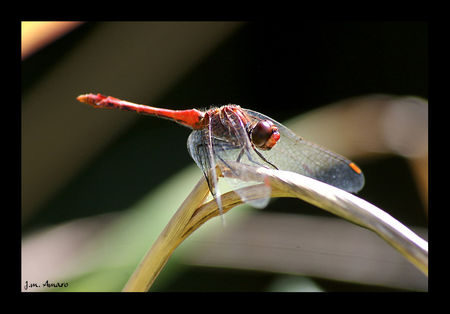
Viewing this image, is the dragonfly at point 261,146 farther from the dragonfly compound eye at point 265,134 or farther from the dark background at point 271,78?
the dark background at point 271,78

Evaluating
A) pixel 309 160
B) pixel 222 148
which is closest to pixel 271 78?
pixel 309 160

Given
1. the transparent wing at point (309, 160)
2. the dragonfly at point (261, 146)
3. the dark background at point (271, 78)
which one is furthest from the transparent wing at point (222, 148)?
the dark background at point (271, 78)

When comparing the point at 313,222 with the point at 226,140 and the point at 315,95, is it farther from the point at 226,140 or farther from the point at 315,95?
the point at 315,95

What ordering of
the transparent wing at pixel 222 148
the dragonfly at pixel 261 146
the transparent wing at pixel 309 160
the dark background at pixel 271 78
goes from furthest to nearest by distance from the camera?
the dark background at pixel 271 78 → the transparent wing at pixel 309 160 → the dragonfly at pixel 261 146 → the transparent wing at pixel 222 148

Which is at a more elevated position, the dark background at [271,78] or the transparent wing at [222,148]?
the dark background at [271,78]

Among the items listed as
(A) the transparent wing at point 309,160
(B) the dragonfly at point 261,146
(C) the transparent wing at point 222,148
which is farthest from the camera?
(A) the transparent wing at point 309,160
